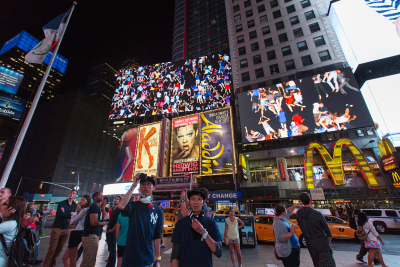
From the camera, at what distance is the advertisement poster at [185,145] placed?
26891 mm

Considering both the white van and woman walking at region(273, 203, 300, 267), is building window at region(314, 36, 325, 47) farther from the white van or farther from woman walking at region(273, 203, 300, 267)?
woman walking at region(273, 203, 300, 267)

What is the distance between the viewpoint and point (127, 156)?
105 feet

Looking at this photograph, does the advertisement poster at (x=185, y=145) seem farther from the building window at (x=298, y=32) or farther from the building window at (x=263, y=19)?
the building window at (x=263, y=19)

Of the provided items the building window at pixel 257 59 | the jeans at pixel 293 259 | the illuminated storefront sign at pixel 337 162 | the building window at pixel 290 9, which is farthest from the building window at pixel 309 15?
→ the jeans at pixel 293 259

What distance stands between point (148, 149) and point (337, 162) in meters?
27.1

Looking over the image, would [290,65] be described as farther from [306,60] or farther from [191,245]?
[191,245]

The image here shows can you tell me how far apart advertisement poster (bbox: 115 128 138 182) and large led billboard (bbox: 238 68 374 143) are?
19.8 m

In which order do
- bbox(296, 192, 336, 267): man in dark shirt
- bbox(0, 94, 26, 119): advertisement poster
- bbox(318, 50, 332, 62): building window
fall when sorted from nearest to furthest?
bbox(296, 192, 336, 267): man in dark shirt
bbox(318, 50, 332, 62): building window
bbox(0, 94, 26, 119): advertisement poster

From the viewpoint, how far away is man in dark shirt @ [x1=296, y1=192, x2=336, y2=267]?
12.2ft

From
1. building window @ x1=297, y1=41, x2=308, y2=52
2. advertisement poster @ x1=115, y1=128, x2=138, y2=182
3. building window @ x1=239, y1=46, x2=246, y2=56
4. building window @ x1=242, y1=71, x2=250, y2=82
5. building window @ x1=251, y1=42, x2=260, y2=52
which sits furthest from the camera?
building window @ x1=239, y1=46, x2=246, y2=56

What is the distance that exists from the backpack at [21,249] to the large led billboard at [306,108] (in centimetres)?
2440

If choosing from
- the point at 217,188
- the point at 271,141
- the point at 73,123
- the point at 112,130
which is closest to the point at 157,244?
the point at 217,188

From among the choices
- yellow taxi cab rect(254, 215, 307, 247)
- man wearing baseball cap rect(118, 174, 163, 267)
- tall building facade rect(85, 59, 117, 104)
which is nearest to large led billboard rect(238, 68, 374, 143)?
yellow taxi cab rect(254, 215, 307, 247)

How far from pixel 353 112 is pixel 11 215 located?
2958cm
